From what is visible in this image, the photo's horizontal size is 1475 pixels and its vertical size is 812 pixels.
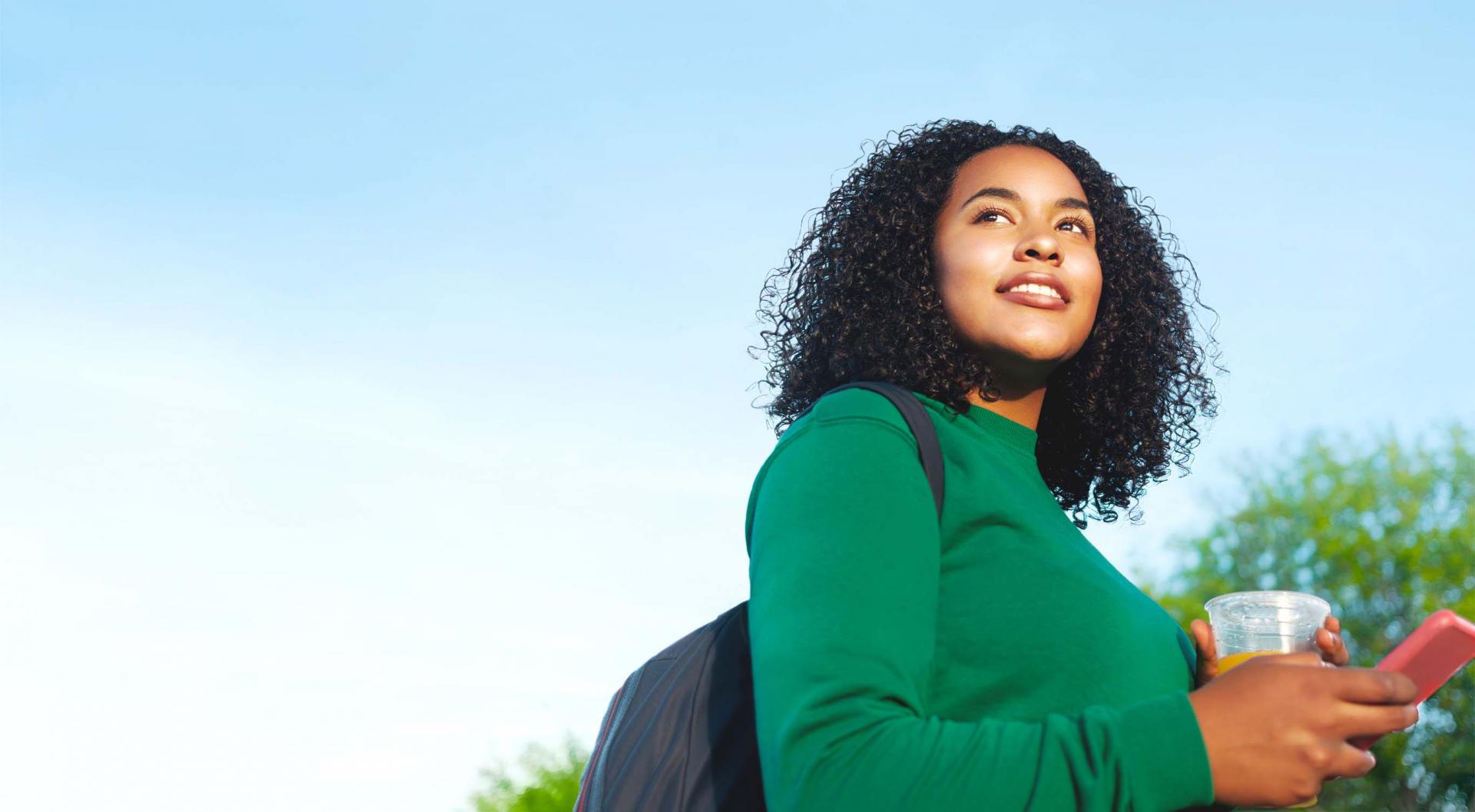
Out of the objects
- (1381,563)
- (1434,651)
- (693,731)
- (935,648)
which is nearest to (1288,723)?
(1434,651)

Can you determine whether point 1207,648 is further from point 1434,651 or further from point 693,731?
point 693,731

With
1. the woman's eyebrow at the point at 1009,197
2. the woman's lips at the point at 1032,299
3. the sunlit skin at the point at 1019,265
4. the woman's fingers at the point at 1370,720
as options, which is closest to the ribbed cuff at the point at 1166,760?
the woman's fingers at the point at 1370,720

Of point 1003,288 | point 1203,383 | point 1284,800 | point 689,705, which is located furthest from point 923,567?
point 1203,383

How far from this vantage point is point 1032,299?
273 centimetres

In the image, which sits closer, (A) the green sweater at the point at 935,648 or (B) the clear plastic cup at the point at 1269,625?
(A) the green sweater at the point at 935,648

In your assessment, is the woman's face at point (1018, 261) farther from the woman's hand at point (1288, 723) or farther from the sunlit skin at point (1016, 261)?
the woman's hand at point (1288, 723)

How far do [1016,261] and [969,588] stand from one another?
826 millimetres

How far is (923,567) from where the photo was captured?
1965mm

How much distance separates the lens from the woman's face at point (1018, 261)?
2.71 m

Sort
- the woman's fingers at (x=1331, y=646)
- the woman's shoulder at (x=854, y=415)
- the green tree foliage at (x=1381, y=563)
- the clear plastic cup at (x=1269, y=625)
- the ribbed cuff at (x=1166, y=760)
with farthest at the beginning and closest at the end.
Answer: the green tree foliage at (x=1381, y=563), the clear plastic cup at (x=1269, y=625), the woman's fingers at (x=1331, y=646), the woman's shoulder at (x=854, y=415), the ribbed cuff at (x=1166, y=760)

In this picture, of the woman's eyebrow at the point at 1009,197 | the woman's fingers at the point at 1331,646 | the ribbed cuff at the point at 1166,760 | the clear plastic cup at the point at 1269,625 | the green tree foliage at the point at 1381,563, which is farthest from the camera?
the green tree foliage at the point at 1381,563

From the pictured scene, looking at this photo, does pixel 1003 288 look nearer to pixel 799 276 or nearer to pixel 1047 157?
pixel 1047 157

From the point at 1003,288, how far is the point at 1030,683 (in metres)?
0.92

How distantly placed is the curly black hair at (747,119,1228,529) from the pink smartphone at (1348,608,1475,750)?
3.05 ft
